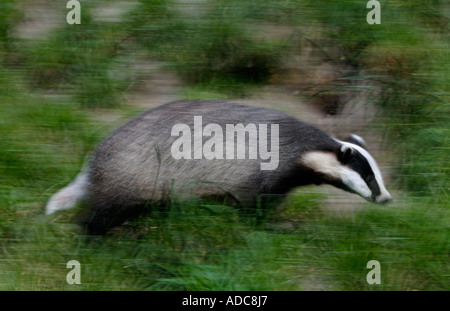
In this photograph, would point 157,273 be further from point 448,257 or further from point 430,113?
point 430,113

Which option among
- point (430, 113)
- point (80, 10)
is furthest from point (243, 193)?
point (80, 10)

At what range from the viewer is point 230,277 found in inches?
123

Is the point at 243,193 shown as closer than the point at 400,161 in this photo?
Yes

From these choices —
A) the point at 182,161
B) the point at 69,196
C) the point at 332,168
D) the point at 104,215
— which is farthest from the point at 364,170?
the point at 69,196

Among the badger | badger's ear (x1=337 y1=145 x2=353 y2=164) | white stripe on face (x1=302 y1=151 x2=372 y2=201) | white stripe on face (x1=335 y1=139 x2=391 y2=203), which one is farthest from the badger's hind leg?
white stripe on face (x1=335 y1=139 x2=391 y2=203)

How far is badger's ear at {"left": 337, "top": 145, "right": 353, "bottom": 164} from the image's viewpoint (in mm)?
3705

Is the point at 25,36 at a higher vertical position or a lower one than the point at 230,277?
higher

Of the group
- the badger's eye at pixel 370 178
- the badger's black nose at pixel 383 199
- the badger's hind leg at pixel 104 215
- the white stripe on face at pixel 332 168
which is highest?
the white stripe on face at pixel 332 168

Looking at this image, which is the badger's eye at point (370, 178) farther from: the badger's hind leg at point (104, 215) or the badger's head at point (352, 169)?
the badger's hind leg at point (104, 215)

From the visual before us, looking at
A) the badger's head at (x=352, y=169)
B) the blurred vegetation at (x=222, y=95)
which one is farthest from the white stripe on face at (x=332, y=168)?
the blurred vegetation at (x=222, y=95)

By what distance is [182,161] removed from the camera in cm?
369

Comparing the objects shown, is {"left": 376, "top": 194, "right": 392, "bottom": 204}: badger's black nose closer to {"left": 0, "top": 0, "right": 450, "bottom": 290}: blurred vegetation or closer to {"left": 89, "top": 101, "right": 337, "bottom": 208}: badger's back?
{"left": 0, "top": 0, "right": 450, "bottom": 290}: blurred vegetation

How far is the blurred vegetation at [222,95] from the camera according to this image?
325cm

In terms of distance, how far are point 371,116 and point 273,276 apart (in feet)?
4.80
